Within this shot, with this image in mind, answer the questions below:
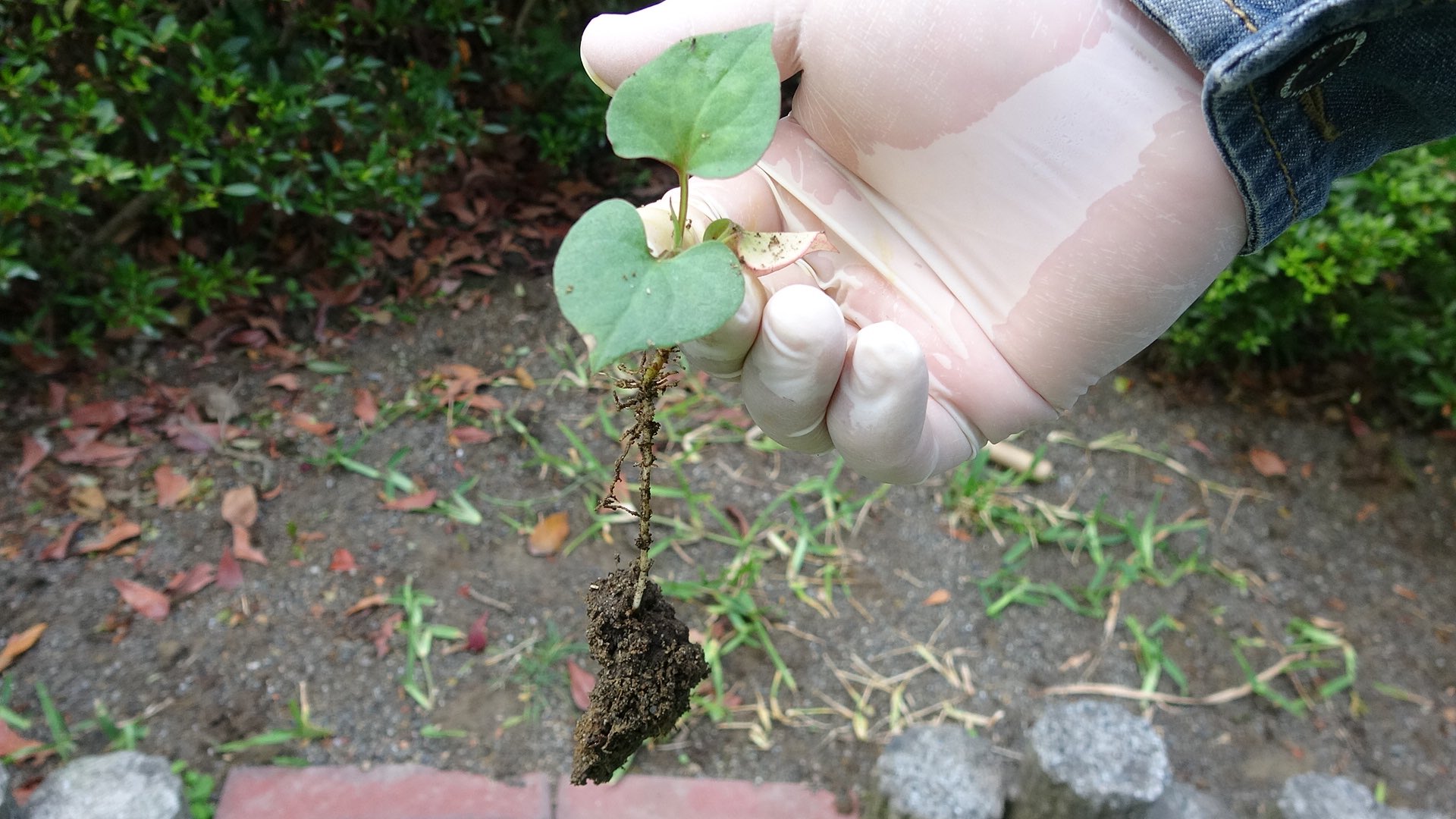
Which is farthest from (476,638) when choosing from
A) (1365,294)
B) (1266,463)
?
(1365,294)

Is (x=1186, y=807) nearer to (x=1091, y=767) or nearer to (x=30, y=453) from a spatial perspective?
(x=1091, y=767)

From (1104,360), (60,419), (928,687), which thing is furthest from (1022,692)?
(60,419)

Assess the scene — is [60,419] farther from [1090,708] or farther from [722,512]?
[1090,708]

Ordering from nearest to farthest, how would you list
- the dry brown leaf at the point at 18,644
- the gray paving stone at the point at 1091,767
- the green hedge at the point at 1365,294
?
the gray paving stone at the point at 1091,767, the dry brown leaf at the point at 18,644, the green hedge at the point at 1365,294

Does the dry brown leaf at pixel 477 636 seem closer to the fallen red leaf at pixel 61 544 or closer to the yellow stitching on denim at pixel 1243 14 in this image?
the fallen red leaf at pixel 61 544

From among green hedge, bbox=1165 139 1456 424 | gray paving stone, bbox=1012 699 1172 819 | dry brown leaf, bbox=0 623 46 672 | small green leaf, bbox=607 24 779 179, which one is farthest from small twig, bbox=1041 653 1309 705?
dry brown leaf, bbox=0 623 46 672

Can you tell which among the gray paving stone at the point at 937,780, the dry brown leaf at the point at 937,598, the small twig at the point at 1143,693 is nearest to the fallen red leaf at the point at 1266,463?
the small twig at the point at 1143,693
